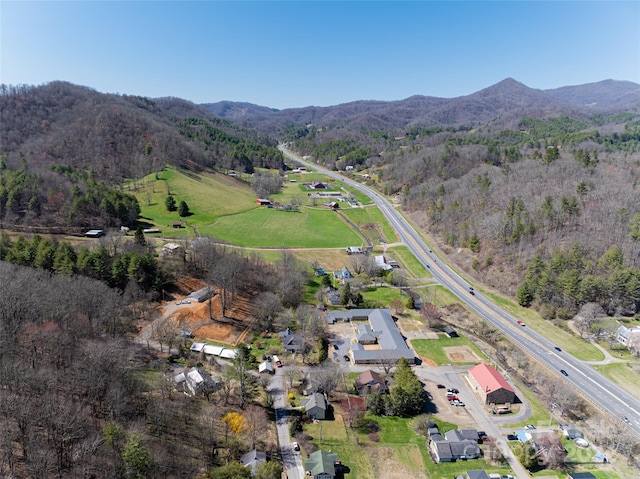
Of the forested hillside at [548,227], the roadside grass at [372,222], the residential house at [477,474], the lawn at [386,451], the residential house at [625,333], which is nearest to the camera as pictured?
the residential house at [477,474]

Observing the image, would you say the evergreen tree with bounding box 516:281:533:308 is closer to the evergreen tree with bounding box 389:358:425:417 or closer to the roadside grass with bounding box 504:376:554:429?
the roadside grass with bounding box 504:376:554:429

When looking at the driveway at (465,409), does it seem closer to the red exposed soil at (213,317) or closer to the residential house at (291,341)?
the residential house at (291,341)

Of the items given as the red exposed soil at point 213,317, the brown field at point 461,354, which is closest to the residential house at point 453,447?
the brown field at point 461,354

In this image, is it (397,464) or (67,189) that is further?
(67,189)

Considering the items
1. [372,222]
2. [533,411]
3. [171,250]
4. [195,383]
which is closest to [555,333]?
[533,411]

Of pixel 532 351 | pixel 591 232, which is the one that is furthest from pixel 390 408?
pixel 591 232

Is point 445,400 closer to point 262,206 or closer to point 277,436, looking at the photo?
point 277,436
